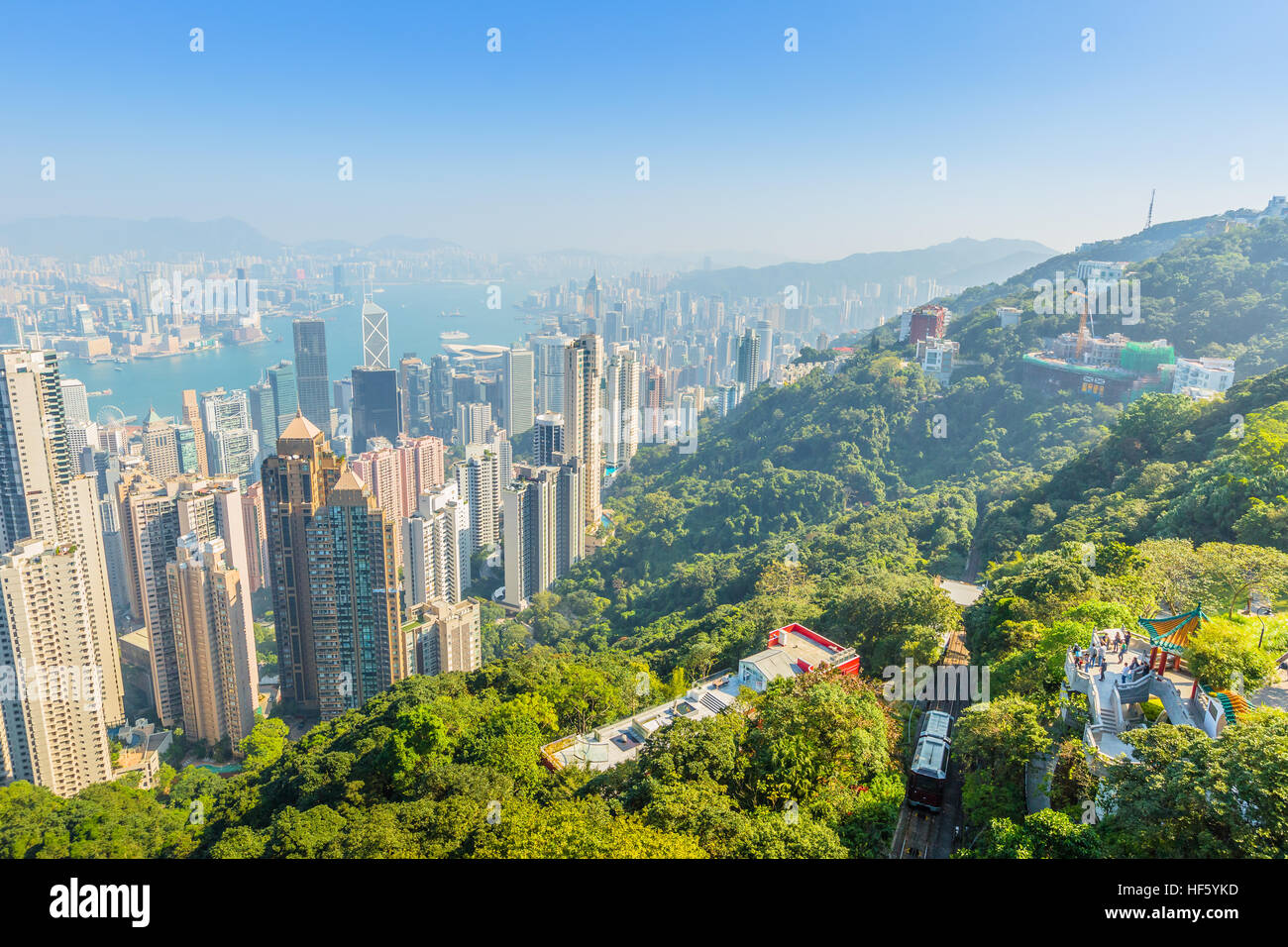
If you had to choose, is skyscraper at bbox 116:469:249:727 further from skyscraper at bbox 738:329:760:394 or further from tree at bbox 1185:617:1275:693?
skyscraper at bbox 738:329:760:394

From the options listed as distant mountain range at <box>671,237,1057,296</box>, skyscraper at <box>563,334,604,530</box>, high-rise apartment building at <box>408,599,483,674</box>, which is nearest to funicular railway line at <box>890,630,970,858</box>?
high-rise apartment building at <box>408,599,483,674</box>

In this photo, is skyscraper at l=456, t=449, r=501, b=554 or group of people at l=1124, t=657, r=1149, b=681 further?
skyscraper at l=456, t=449, r=501, b=554

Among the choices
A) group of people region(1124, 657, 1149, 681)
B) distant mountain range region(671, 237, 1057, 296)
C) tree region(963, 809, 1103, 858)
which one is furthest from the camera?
distant mountain range region(671, 237, 1057, 296)

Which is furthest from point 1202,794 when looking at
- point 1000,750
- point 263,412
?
point 263,412

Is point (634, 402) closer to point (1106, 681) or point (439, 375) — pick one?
point (439, 375)

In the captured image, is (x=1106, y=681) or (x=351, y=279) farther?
(x=351, y=279)

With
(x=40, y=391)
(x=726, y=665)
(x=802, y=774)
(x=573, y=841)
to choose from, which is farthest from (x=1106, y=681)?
(x=40, y=391)
